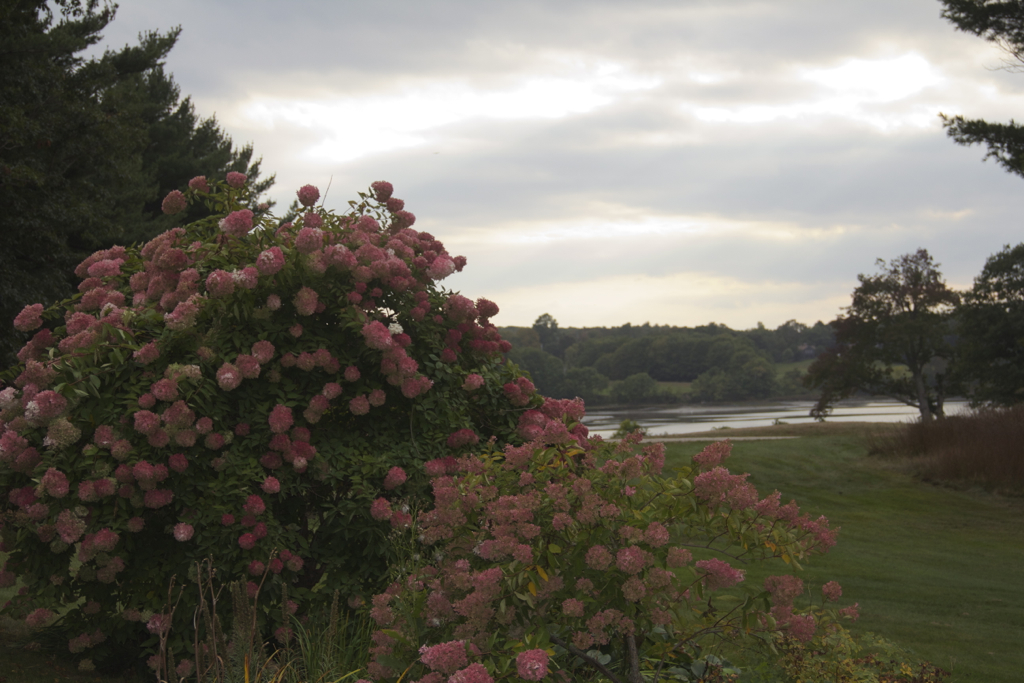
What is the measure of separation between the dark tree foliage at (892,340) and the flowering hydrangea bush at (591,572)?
37.0m

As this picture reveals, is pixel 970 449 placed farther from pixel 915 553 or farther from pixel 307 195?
pixel 307 195

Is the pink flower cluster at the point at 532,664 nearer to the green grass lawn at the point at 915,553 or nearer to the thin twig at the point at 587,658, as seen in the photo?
the thin twig at the point at 587,658

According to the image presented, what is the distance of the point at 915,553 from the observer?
12.2m

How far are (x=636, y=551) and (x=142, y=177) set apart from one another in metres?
28.6

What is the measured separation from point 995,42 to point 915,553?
43.8 ft

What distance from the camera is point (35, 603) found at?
5047mm

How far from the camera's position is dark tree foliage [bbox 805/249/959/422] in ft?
120

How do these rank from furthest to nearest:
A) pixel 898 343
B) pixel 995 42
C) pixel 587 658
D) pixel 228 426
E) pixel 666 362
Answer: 1. pixel 666 362
2. pixel 898 343
3. pixel 995 42
4. pixel 228 426
5. pixel 587 658

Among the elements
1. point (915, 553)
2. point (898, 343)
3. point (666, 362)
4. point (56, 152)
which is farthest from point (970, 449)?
point (666, 362)

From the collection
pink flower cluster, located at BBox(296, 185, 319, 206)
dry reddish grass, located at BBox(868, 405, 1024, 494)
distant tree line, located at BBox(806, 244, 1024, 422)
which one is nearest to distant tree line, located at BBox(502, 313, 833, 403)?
distant tree line, located at BBox(806, 244, 1024, 422)

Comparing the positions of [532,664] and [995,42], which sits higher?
[995,42]

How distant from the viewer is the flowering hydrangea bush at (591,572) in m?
3.14

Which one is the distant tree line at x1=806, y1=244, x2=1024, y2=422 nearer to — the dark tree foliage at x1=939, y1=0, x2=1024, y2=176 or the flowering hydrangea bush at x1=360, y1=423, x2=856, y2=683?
the dark tree foliage at x1=939, y1=0, x2=1024, y2=176

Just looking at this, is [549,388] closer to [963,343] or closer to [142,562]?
[963,343]
